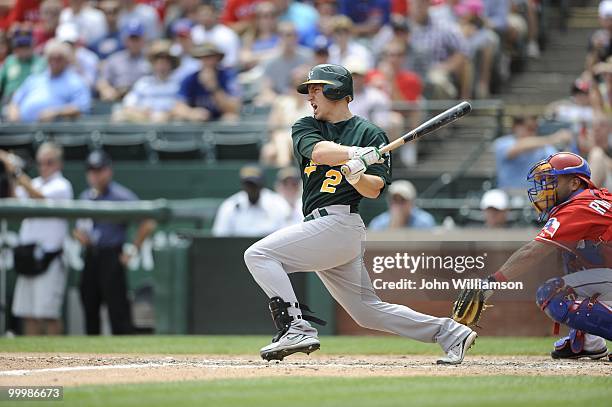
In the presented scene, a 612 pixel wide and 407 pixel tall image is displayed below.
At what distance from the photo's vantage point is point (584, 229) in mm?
7520

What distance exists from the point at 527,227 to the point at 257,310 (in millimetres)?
2862

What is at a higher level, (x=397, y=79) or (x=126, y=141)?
(x=397, y=79)

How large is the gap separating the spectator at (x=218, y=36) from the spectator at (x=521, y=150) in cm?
437

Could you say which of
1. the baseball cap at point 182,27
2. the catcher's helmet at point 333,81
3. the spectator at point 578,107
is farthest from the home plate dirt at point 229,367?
the baseball cap at point 182,27

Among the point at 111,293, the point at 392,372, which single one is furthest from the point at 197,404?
the point at 111,293

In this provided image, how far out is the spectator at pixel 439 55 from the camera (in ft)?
48.8

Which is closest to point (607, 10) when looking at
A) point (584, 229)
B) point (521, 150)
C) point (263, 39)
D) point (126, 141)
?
point (521, 150)

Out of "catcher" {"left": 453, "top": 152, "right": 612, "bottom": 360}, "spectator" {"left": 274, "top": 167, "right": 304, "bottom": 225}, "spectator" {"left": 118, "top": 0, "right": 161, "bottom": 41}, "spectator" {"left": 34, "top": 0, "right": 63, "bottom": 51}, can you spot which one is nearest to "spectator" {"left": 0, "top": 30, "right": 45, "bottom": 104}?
"spectator" {"left": 34, "top": 0, "right": 63, "bottom": 51}

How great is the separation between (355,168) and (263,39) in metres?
9.32

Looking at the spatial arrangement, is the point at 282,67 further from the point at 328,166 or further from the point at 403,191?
the point at 328,166

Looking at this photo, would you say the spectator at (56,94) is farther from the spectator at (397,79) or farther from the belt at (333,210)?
the belt at (333,210)

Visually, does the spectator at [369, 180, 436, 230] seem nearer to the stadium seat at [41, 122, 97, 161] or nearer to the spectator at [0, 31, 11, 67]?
the stadium seat at [41, 122, 97, 161]

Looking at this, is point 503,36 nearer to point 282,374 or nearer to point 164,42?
point 164,42

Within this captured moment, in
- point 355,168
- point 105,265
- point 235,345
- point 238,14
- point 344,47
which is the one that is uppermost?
point 238,14
